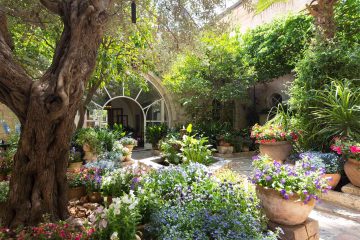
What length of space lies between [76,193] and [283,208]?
2.73 m

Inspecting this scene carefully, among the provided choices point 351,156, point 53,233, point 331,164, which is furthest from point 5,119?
point 351,156

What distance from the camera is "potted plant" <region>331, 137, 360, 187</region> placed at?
4340 mm

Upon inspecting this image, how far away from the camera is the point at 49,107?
216cm

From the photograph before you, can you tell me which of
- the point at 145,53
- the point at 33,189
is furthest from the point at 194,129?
the point at 33,189

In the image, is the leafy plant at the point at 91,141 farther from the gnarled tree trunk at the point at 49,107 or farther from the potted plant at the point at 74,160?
the gnarled tree trunk at the point at 49,107

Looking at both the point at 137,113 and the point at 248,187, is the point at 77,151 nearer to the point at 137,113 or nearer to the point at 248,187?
the point at 248,187

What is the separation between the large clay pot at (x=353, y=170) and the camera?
172 inches

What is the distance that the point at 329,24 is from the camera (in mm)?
6430

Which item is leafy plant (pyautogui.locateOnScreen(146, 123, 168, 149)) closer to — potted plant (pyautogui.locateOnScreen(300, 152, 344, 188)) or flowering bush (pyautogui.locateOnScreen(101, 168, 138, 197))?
potted plant (pyautogui.locateOnScreen(300, 152, 344, 188))

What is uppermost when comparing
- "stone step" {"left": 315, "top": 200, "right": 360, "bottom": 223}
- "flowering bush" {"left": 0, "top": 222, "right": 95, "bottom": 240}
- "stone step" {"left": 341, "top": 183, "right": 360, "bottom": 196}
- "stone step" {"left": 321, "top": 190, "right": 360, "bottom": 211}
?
"flowering bush" {"left": 0, "top": 222, "right": 95, "bottom": 240}

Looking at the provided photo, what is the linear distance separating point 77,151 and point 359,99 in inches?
267

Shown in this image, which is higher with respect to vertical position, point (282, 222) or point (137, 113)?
point (137, 113)

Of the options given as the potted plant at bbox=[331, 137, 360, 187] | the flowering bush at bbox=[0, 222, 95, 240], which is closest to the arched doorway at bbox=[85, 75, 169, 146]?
the potted plant at bbox=[331, 137, 360, 187]

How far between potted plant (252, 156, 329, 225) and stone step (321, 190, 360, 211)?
194 centimetres
